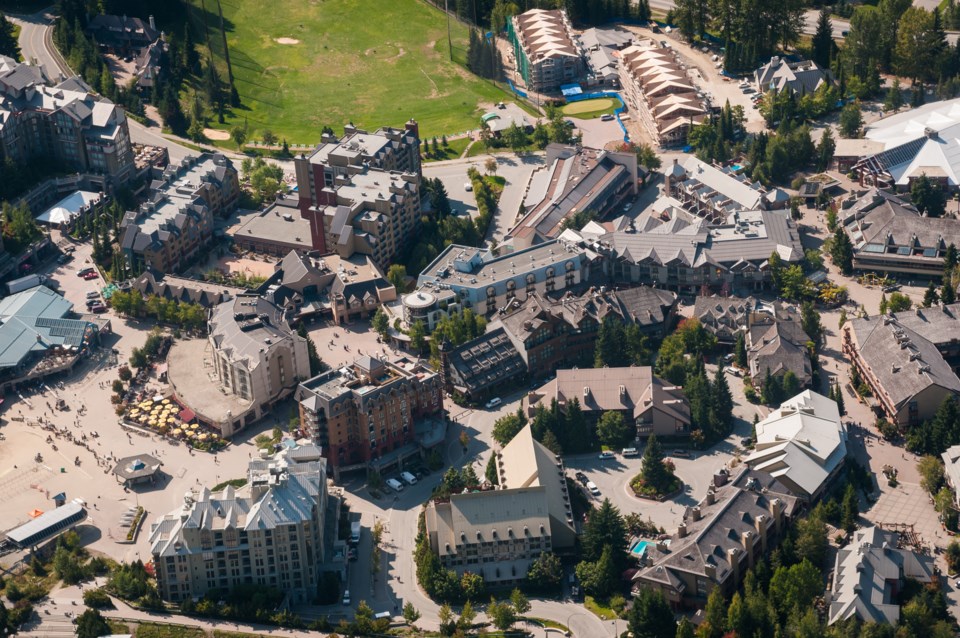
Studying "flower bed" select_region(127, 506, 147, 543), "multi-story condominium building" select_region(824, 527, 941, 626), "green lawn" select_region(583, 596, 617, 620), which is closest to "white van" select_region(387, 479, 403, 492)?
"flower bed" select_region(127, 506, 147, 543)

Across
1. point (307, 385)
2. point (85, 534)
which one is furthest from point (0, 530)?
point (307, 385)

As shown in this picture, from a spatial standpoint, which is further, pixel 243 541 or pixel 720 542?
pixel 243 541

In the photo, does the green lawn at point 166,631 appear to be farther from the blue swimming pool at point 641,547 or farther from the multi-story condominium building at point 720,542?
the blue swimming pool at point 641,547

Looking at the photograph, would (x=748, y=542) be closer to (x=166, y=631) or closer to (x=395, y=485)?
(x=395, y=485)

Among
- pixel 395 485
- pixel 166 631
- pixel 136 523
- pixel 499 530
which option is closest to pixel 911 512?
pixel 499 530

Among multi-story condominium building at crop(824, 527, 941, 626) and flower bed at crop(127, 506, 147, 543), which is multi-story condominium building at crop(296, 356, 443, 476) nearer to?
flower bed at crop(127, 506, 147, 543)

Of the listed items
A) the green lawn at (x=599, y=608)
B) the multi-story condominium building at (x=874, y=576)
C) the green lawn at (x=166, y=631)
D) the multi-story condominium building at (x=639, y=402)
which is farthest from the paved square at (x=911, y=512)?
the green lawn at (x=166, y=631)

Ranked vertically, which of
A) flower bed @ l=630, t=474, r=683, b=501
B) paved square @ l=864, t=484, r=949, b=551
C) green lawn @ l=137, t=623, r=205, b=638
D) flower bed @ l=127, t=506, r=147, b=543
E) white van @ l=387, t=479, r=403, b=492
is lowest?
flower bed @ l=127, t=506, r=147, b=543
